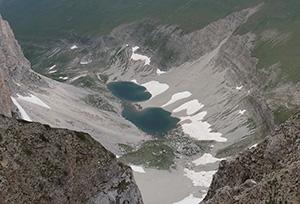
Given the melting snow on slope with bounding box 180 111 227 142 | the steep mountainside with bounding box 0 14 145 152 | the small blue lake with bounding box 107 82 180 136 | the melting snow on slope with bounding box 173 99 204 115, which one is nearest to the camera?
the steep mountainside with bounding box 0 14 145 152

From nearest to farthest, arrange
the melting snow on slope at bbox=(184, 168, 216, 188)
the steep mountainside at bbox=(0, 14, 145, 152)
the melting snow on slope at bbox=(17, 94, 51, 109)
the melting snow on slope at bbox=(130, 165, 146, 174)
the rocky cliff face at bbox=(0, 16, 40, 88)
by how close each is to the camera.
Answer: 1. the melting snow on slope at bbox=(184, 168, 216, 188)
2. the melting snow on slope at bbox=(130, 165, 146, 174)
3. the steep mountainside at bbox=(0, 14, 145, 152)
4. the melting snow on slope at bbox=(17, 94, 51, 109)
5. the rocky cliff face at bbox=(0, 16, 40, 88)

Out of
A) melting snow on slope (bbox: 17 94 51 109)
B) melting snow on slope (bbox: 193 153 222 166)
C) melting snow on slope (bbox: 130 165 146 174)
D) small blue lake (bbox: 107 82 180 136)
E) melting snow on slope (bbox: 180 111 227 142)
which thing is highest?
melting snow on slope (bbox: 130 165 146 174)

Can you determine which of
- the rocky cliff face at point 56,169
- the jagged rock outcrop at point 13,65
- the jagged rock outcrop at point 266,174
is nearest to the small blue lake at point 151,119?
the jagged rock outcrop at point 13,65

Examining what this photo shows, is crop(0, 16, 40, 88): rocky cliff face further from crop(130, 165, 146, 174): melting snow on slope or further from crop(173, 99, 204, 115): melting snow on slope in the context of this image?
crop(130, 165, 146, 174): melting snow on slope

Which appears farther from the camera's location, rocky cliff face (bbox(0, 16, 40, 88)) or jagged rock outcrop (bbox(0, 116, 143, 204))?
rocky cliff face (bbox(0, 16, 40, 88))

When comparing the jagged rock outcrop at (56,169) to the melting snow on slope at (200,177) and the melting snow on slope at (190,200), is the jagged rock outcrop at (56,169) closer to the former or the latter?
the melting snow on slope at (190,200)

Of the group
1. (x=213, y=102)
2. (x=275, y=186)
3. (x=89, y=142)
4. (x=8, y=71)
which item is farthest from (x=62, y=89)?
(x=275, y=186)

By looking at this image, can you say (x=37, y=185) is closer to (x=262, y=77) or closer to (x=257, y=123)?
(x=257, y=123)

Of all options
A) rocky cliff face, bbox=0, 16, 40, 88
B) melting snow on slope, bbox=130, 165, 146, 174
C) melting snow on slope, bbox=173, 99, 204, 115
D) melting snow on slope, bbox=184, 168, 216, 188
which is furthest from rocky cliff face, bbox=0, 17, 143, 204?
melting snow on slope, bbox=173, 99, 204, 115
